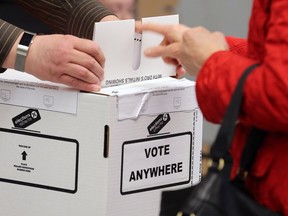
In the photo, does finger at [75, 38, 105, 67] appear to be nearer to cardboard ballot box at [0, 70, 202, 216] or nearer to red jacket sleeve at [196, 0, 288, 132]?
cardboard ballot box at [0, 70, 202, 216]

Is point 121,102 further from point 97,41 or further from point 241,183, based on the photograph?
point 241,183

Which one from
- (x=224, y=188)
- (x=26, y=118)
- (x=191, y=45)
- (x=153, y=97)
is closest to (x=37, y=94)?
(x=26, y=118)

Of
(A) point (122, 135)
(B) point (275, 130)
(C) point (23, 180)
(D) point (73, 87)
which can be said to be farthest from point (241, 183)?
(C) point (23, 180)

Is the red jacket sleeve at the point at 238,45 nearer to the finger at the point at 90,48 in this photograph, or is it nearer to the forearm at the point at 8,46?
the finger at the point at 90,48

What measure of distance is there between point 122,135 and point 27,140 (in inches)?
9.3

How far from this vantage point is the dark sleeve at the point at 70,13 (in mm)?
1854

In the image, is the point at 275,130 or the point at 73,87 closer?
the point at 275,130

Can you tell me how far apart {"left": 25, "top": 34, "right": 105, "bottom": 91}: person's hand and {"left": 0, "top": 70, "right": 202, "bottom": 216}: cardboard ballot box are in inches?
1.1

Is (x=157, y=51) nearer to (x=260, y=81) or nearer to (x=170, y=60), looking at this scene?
(x=170, y=60)

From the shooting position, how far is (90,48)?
1.55m

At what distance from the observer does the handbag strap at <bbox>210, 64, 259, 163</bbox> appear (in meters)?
1.12

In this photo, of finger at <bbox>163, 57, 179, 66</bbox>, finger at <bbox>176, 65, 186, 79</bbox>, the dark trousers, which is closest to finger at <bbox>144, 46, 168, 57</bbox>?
finger at <bbox>163, 57, 179, 66</bbox>

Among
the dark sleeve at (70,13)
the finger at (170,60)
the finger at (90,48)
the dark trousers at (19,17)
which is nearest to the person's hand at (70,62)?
the finger at (90,48)

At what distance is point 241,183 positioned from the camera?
122 cm
